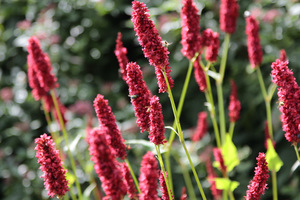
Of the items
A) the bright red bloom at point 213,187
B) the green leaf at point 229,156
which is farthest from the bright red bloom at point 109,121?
the green leaf at point 229,156

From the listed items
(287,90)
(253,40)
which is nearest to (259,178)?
(287,90)

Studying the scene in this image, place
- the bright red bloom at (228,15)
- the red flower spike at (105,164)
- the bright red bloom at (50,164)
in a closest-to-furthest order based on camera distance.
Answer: the red flower spike at (105,164), the bright red bloom at (50,164), the bright red bloom at (228,15)

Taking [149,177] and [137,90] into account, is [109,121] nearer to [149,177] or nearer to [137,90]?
[137,90]

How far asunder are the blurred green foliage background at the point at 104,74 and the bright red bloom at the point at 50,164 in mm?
1822

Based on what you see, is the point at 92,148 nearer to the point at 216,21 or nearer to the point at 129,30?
the point at 216,21

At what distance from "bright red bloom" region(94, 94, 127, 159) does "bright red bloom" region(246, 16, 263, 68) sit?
3.31 ft

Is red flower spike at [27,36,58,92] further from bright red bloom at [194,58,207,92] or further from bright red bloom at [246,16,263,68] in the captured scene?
bright red bloom at [246,16,263,68]

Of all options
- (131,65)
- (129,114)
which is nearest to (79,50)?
(129,114)

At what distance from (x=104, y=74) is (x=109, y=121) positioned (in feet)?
10.5

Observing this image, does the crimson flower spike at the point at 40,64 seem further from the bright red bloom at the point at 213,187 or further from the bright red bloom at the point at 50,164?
the bright red bloom at the point at 213,187

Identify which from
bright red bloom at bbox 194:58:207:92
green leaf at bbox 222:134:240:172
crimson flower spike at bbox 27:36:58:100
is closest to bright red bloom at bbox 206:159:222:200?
green leaf at bbox 222:134:240:172

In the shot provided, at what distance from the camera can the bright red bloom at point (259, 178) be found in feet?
3.32

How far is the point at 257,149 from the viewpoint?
3340 mm

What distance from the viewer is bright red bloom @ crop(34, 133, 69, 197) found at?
1.01 m
